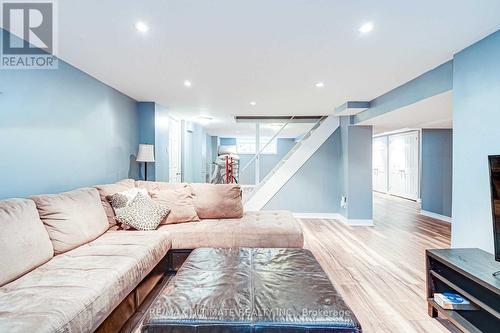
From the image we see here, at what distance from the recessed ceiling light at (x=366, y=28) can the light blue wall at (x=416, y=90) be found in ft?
3.98

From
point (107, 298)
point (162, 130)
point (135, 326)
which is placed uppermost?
point (162, 130)

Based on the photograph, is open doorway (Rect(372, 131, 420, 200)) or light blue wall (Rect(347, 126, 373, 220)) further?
open doorway (Rect(372, 131, 420, 200))

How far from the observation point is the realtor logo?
1.78 m

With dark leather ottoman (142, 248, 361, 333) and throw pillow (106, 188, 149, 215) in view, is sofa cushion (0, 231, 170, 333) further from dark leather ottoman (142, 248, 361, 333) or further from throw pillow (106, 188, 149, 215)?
throw pillow (106, 188, 149, 215)

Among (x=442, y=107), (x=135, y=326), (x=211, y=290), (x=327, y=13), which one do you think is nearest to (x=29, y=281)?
(x=135, y=326)

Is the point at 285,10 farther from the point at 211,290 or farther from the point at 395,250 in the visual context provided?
the point at 395,250

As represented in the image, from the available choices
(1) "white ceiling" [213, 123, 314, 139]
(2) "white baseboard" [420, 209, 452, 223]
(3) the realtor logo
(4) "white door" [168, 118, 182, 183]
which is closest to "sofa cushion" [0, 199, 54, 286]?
(3) the realtor logo

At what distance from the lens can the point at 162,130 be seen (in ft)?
16.0

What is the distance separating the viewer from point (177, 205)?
3.08 m

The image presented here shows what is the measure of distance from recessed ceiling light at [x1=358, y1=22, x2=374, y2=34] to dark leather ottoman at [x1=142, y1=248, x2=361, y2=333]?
1.83 m

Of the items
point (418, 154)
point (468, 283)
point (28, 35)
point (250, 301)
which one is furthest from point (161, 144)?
point (418, 154)

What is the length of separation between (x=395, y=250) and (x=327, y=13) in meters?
3.31

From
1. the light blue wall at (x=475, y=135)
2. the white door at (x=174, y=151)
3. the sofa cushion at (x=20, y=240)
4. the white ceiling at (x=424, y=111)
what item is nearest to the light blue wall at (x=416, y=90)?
the white ceiling at (x=424, y=111)

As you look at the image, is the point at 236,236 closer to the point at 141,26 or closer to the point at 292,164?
the point at 141,26
